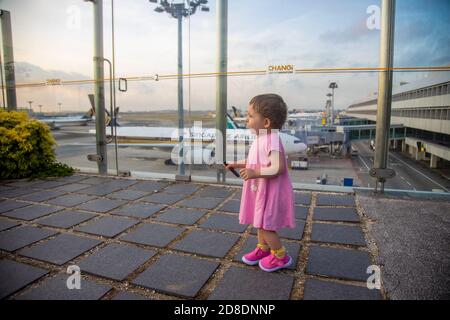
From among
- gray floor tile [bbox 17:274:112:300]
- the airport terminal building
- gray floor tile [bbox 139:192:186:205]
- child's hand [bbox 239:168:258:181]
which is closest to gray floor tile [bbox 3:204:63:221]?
gray floor tile [bbox 139:192:186:205]

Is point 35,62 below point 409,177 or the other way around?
the other way around

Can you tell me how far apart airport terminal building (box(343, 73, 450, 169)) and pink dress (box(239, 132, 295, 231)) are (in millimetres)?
2765

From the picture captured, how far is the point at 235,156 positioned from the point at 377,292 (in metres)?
4.08

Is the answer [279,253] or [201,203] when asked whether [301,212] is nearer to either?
[201,203]

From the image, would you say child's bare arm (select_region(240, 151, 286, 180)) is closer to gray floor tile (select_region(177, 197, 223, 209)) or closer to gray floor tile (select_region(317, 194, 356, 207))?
gray floor tile (select_region(177, 197, 223, 209))

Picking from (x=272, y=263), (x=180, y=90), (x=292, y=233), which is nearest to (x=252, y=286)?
(x=272, y=263)

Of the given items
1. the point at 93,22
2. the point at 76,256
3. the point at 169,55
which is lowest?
the point at 76,256

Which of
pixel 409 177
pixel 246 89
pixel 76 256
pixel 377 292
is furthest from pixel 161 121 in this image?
pixel 377 292

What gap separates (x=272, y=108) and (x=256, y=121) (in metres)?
0.14

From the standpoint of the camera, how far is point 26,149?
5.15 meters

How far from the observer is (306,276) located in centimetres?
202

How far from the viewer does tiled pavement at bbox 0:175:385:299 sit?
1.87 meters

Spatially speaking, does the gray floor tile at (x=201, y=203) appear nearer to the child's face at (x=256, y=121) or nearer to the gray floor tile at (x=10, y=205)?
the child's face at (x=256, y=121)
